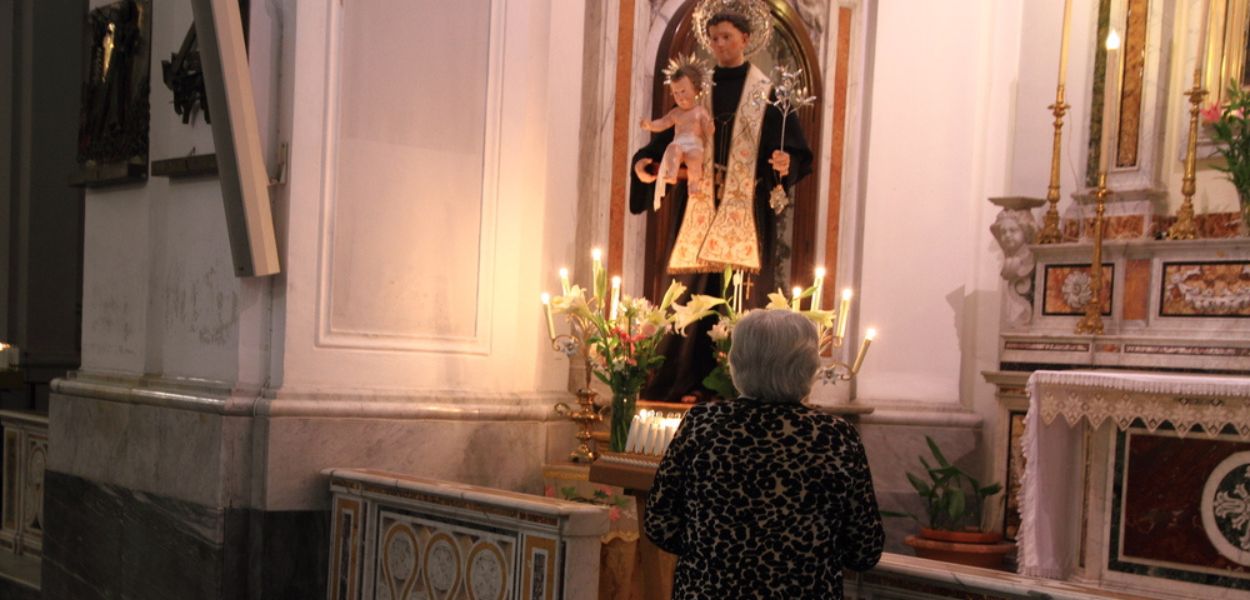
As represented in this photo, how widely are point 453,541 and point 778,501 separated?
72.3 inches

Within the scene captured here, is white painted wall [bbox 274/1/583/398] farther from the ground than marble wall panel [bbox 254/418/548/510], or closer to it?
farther from the ground

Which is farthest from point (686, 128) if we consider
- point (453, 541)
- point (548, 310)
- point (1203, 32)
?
point (453, 541)

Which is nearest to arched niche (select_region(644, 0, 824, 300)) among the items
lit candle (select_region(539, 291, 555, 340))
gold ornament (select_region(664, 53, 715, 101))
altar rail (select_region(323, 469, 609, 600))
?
gold ornament (select_region(664, 53, 715, 101))

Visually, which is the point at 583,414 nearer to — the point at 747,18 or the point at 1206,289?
the point at 747,18

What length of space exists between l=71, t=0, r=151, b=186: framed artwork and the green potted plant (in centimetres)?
407

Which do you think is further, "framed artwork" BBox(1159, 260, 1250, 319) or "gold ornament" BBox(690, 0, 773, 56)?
"gold ornament" BBox(690, 0, 773, 56)

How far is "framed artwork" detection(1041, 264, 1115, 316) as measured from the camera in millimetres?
6336

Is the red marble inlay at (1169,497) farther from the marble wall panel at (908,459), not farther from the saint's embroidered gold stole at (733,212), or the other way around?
the saint's embroidered gold stole at (733,212)

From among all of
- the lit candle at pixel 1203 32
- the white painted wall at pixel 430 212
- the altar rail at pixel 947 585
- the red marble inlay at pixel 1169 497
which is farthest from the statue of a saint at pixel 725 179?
the altar rail at pixel 947 585

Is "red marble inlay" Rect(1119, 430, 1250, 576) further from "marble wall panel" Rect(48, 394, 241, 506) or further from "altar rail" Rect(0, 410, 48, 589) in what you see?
"altar rail" Rect(0, 410, 48, 589)

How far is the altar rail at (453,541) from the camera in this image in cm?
414

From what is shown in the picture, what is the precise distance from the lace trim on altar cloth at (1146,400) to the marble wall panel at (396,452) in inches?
90.0

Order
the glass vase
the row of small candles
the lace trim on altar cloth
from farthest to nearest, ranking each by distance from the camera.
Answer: the glass vase → the lace trim on altar cloth → the row of small candles

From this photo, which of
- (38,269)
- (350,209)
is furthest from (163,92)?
(38,269)
